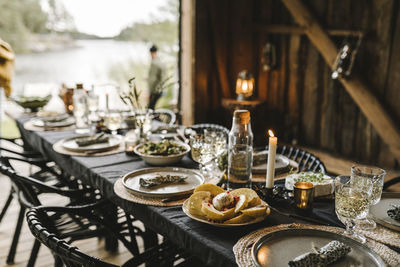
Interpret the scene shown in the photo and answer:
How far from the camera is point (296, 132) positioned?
4.42 metres

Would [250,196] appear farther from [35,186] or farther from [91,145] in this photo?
[91,145]

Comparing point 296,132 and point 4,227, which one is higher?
point 296,132

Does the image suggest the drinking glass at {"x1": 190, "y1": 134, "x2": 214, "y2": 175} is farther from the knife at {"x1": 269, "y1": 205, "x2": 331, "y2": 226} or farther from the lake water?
the lake water

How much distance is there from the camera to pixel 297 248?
108 centimetres

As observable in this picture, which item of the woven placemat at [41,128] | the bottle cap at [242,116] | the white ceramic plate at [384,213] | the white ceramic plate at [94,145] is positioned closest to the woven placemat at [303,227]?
the white ceramic plate at [384,213]

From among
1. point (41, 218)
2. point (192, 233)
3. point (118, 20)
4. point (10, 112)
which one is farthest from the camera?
point (118, 20)

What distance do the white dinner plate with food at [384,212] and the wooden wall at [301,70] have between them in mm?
2379

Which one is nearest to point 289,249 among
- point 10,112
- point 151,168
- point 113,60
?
point 151,168

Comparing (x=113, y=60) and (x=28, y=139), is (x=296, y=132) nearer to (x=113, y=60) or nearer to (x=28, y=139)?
(x=28, y=139)

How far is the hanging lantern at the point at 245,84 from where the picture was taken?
4.05m

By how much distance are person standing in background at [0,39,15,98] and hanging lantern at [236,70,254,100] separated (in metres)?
2.20

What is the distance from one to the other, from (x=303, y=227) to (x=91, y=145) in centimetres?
134

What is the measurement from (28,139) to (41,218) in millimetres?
1496

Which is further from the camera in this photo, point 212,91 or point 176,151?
point 212,91
